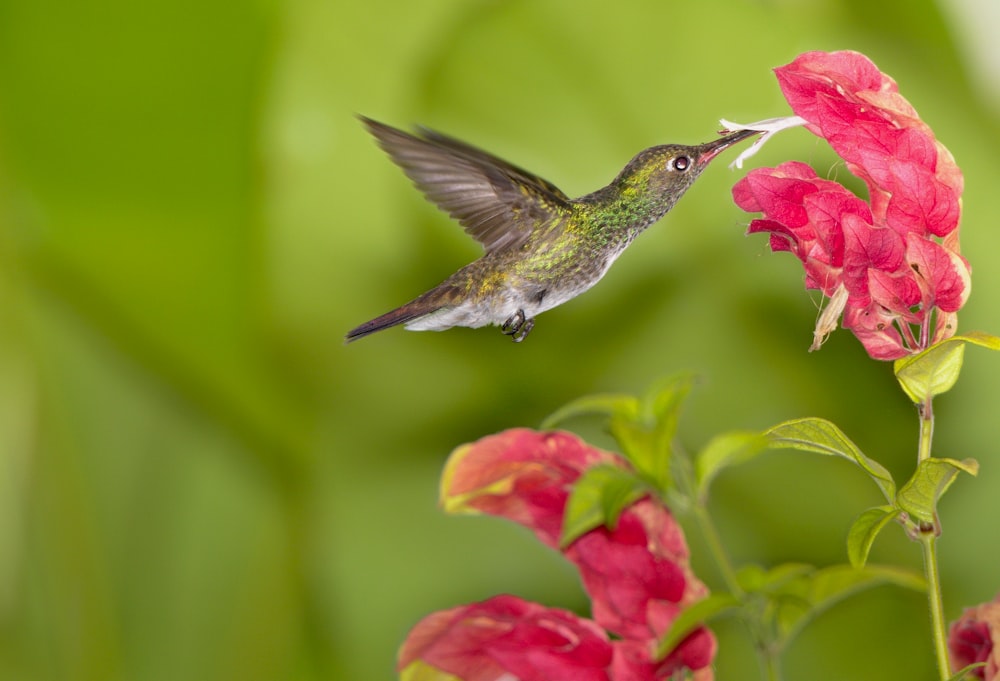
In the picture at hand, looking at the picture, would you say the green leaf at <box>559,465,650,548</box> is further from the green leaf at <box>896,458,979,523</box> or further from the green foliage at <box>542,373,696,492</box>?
the green leaf at <box>896,458,979,523</box>

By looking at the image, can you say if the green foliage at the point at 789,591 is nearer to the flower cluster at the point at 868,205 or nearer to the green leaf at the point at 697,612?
the green leaf at the point at 697,612

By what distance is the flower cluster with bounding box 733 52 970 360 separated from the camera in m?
0.37

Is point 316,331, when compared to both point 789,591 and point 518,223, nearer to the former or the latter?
point 518,223

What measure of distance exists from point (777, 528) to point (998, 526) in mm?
208

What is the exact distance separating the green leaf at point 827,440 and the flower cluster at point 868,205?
46 millimetres

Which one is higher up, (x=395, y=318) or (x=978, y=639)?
(x=395, y=318)

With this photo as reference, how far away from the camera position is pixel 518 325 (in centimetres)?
54

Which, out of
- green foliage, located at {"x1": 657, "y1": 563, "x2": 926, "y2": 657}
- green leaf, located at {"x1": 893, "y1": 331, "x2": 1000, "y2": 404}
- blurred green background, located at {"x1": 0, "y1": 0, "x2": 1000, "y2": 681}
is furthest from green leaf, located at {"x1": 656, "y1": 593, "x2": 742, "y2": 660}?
blurred green background, located at {"x1": 0, "y1": 0, "x2": 1000, "y2": 681}

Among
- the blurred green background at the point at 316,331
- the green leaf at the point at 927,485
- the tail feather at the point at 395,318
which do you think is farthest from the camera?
the blurred green background at the point at 316,331

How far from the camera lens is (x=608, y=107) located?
3.33ft

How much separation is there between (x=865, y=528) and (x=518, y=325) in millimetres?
217

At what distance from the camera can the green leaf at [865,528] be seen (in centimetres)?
38

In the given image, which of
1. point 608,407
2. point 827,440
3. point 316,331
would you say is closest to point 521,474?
point 608,407

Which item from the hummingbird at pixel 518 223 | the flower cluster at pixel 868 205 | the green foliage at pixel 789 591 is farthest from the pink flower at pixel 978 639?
the hummingbird at pixel 518 223
